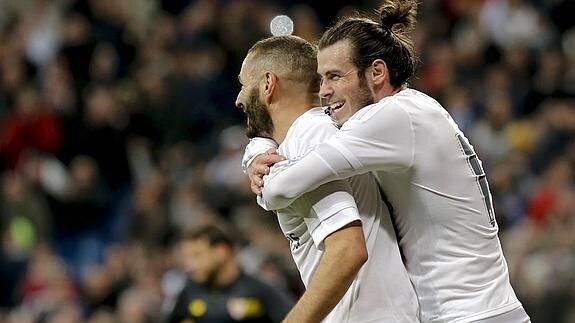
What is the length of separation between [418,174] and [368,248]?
0.30 m

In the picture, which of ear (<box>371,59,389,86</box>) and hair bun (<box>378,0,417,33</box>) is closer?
ear (<box>371,59,389,86</box>)

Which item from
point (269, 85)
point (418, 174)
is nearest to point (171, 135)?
point (269, 85)

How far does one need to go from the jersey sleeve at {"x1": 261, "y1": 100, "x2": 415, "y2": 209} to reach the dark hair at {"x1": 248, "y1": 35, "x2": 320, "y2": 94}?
276 millimetres

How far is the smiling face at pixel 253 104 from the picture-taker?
440 centimetres

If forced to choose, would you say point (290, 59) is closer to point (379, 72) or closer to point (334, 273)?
point (379, 72)

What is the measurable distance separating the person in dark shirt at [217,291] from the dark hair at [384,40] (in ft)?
11.0

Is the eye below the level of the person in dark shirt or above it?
above

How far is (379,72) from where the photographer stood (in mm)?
4297

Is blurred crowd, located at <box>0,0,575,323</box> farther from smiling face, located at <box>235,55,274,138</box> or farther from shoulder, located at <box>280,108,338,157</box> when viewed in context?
shoulder, located at <box>280,108,338,157</box>

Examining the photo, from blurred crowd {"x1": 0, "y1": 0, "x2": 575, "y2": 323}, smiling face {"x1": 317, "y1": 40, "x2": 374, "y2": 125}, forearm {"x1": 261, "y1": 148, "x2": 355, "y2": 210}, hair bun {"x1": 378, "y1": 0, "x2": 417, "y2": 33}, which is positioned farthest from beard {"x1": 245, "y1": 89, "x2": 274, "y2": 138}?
→ blurred crowd {"x1": 0, "y1": 0, "x2": 575, "y2": 323}

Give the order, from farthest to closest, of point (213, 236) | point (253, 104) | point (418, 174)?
point (213, 236) → point (253, 104) → point (418, 174)

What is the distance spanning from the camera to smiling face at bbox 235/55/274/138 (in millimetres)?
4398

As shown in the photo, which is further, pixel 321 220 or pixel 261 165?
pixel 261 165

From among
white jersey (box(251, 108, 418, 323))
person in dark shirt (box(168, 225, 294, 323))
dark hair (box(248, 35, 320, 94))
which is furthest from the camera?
person in dark shirt (box(168, 225, 294, 323))
